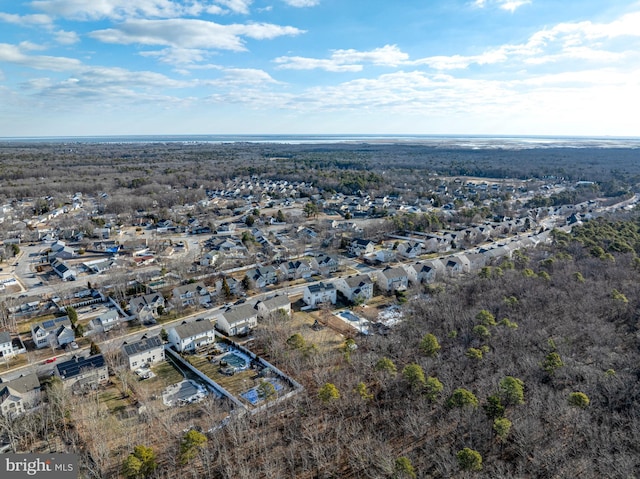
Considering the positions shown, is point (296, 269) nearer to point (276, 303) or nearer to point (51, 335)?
point (276, 303)

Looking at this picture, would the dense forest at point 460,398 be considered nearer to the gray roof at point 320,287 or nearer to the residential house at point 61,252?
the gray roof at point 320,287

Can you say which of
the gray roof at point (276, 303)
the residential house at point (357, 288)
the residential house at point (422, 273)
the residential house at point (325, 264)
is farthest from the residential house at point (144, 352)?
the residential house at point (422, 273)

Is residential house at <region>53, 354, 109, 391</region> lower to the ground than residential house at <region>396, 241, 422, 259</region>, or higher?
lower

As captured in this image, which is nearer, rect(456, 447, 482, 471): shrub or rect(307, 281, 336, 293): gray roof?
rect(456, 447, 482, 471): shrub

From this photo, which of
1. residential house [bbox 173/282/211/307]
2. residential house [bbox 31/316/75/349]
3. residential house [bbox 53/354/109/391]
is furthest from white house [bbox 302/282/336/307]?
residential house [bbox 31/316/75/349]

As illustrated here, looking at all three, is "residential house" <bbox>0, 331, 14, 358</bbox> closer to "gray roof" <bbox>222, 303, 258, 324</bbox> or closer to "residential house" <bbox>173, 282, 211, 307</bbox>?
"residential house" <bbox>173, 282, 211, 307</bbox>
